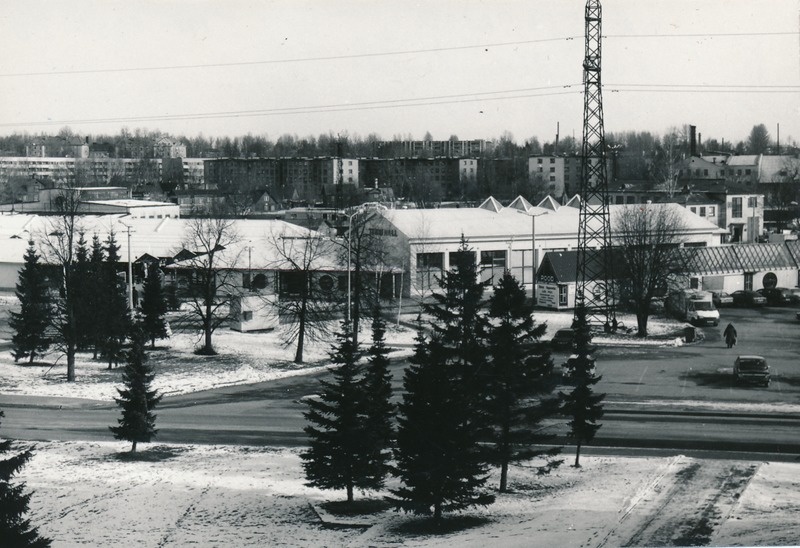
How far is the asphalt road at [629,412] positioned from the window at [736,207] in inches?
1105

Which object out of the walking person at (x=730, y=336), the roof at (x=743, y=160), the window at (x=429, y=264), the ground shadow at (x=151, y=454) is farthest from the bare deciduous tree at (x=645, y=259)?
the roof at (x=743, y=160)

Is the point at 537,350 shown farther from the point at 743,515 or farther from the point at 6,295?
the point at 6,295

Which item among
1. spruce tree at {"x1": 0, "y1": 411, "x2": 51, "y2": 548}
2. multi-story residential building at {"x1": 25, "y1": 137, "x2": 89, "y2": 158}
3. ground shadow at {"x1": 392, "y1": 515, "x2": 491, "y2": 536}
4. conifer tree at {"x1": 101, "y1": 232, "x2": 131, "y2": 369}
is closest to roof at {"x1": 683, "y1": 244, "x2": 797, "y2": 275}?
conifer tree at {"x1": 101, "y1": 232, "x2": 131, "y2": 369}

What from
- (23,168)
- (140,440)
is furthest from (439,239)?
(23,168)

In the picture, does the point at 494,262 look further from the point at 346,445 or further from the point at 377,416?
the point at 346,445

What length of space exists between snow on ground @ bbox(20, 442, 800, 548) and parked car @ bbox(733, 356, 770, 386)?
807 centimetres

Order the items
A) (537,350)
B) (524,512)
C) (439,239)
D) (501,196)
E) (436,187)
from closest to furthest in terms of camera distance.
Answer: (524,512) < (537,350) < (439,239) < (501,196) < (436,187)

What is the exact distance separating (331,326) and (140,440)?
15.0 metres

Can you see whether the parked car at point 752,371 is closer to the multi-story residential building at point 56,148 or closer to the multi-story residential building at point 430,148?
the multi-story residential building at point 430,148

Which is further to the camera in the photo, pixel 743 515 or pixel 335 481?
pixel 335 481

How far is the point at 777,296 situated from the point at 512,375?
27.3m

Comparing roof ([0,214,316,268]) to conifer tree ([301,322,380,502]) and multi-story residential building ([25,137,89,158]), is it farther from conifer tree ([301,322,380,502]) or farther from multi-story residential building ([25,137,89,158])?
multi-story residential building ([25,137,89,158])

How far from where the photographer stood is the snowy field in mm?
14406

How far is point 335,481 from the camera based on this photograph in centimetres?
1650
